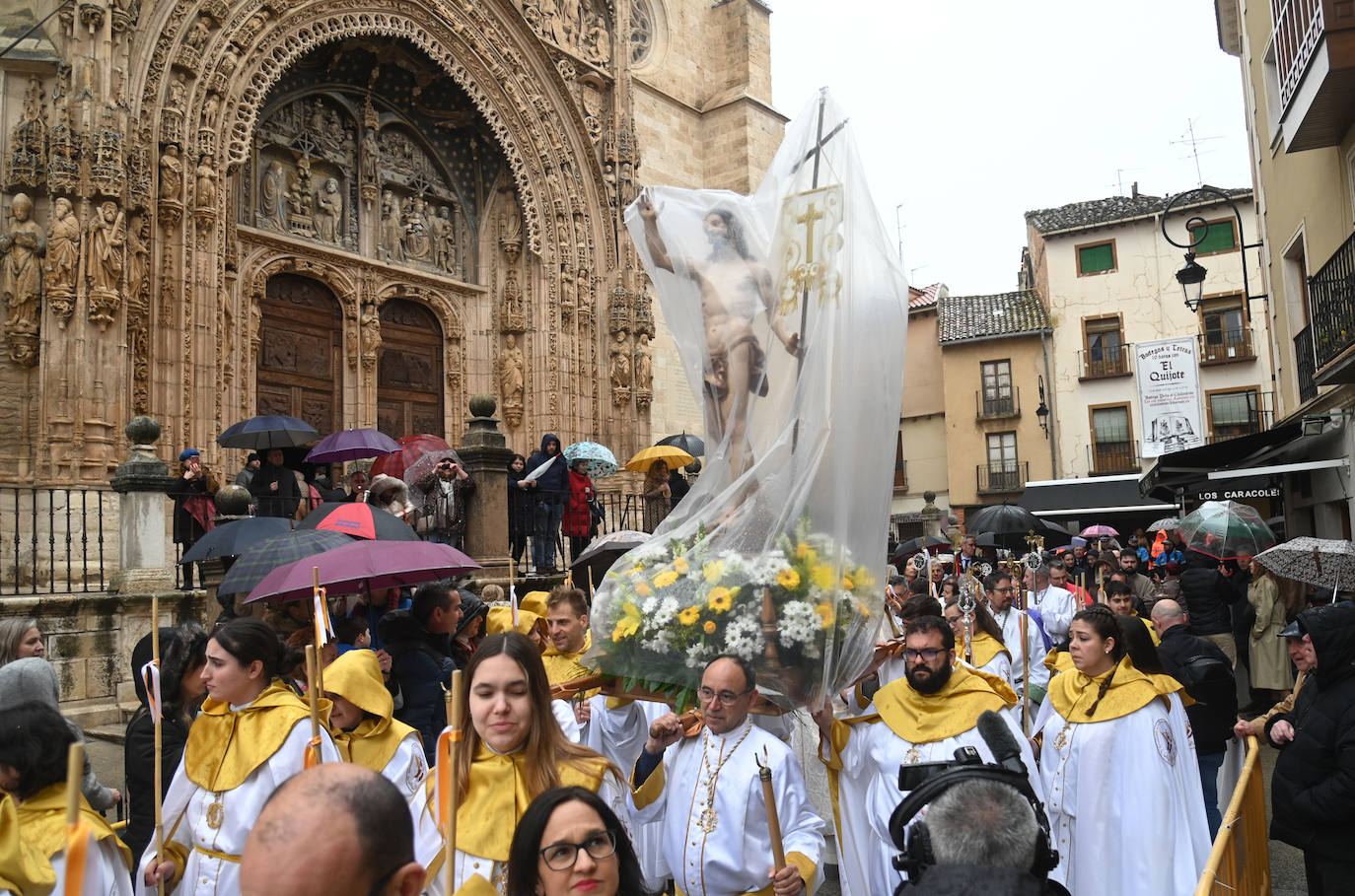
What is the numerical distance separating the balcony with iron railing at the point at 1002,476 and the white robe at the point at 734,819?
3118cm

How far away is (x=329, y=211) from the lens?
16.6 metres

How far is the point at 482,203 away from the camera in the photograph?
1886cm

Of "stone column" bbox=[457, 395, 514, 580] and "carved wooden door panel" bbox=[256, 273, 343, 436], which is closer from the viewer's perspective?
"stone column" bbox=[457, 395, 514, 580]

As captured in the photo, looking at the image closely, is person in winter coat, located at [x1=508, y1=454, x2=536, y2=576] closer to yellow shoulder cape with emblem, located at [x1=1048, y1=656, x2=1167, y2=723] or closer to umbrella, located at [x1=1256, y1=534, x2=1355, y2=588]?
umbrella, located at [x1=1256, y1=534, x2=1355, y2=588]

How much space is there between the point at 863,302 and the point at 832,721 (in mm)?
1770

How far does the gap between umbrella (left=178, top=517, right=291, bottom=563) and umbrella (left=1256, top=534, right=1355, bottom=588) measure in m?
7.47

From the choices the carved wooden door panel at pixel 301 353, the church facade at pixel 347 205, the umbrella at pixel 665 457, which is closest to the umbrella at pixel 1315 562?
the umbrella at pixel 665 457

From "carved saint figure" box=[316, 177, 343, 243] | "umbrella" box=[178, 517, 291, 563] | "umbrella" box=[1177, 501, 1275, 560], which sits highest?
"carved saint figure" box=[316, 177, 343, 243]

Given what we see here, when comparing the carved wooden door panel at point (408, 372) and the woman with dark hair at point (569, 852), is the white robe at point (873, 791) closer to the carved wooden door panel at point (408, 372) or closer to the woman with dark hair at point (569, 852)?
the woman with dark hair at point (569, 852)

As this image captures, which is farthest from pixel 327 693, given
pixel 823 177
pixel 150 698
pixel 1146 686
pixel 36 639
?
pixel 1146 686

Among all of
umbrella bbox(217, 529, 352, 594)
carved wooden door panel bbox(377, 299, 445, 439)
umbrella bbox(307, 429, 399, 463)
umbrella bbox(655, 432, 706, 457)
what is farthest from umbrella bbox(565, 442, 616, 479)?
umbrella bbox(217, 529, 352, 594)

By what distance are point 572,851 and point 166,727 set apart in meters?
2.70

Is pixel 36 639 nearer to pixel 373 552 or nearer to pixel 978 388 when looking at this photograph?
pixel 373 552

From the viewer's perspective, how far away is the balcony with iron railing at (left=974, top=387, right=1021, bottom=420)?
109ft
